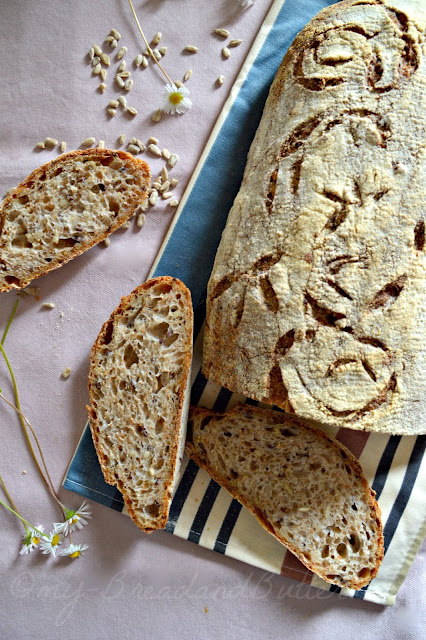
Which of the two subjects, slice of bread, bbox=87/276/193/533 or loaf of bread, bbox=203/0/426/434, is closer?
loaf of bread, bbox=203/0/426/434

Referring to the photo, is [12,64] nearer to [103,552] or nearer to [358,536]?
[103,552]

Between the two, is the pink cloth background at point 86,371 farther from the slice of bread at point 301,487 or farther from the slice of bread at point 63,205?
the slice of bread at point 301,487

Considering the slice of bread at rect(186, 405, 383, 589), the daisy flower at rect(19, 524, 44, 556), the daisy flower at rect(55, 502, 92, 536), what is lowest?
the daisy flower at rect(19, 524, 44, 556)

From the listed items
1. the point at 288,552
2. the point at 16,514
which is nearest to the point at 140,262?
the point at 16,514

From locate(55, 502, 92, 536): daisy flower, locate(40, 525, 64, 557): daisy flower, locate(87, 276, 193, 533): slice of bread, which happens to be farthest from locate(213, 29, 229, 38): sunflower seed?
locate(40, 525, 64, 557): daisy flower

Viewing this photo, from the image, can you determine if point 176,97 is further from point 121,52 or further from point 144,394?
point 144,394

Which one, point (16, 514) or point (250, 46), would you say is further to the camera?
point (250, 46)

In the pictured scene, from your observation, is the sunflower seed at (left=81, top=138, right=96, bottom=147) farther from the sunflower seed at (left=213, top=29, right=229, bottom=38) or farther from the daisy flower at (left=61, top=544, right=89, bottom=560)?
the daisy flower at (left=61, top=544, right=89, bottom=560)
